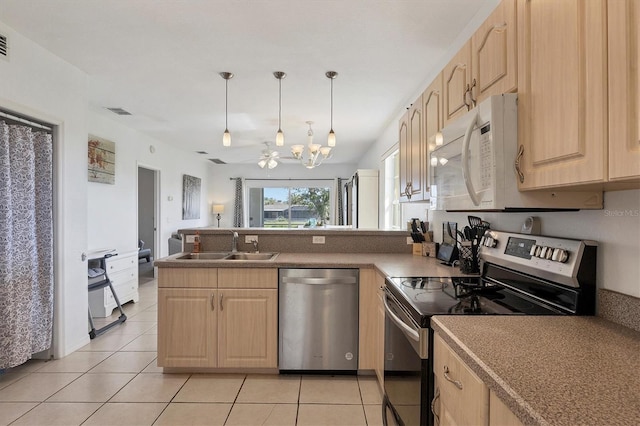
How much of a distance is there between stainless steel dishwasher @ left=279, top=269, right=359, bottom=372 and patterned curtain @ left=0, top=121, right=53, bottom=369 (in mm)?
1857

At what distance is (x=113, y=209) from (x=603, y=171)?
528 centimetres

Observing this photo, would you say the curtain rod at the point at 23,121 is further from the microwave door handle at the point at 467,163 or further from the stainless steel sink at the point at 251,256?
the microwave door handle at the point at 467,163

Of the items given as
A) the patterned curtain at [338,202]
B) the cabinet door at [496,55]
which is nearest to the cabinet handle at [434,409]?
the cabinet door at [496,55]

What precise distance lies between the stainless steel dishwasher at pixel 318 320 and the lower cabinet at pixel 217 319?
8cm

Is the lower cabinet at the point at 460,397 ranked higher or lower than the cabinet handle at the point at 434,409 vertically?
higher

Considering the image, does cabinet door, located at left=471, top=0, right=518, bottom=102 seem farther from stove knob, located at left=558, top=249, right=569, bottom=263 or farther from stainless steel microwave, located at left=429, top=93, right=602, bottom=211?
stove knob, located at left=558, top=249, right=569, bottom=263

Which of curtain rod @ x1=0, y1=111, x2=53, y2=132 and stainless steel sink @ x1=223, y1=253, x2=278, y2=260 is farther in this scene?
stainless steel sink @ x1=223, y1=253, x2=278, y2=260

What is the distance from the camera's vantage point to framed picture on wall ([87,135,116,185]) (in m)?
4.40

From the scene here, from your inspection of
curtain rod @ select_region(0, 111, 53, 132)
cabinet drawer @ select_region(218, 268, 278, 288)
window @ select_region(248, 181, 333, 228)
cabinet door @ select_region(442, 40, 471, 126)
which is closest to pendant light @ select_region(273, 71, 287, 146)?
cabinet drawer @ select_region(218, 268, 278, 288)

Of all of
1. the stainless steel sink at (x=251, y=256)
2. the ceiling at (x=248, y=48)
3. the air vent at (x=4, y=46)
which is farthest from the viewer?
the stainless steel sink at (x=251, y=256)

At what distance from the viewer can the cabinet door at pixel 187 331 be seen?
2.63m

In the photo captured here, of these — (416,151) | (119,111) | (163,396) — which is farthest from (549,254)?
(119,111)

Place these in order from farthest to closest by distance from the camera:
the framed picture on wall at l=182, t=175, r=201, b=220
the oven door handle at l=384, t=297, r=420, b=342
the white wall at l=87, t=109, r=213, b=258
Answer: the framed picture on wall at l=182, t=175, r=201, b=220 → the white wall at l=87, t=109, r=213, b=258 → the oven door handle at l=384, t=297, r=420, b=342

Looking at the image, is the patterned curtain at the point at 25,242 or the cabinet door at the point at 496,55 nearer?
the cabinet door at the point at 496,55
